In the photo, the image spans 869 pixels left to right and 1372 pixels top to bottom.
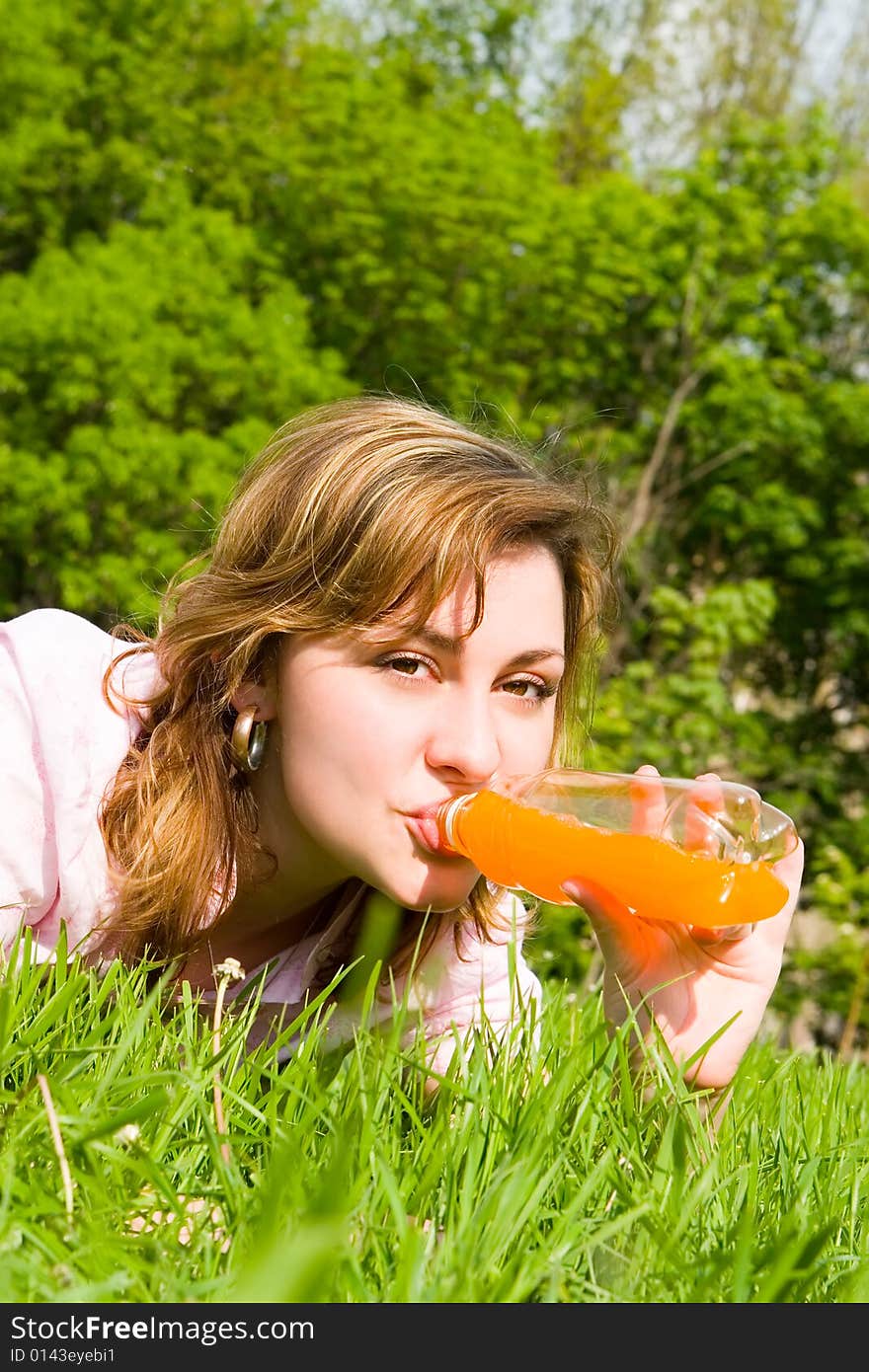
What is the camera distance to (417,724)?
221 cm

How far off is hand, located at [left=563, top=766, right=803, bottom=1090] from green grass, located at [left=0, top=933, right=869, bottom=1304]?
342 mm

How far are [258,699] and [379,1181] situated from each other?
1314mm

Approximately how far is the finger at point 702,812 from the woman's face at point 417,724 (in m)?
0.30

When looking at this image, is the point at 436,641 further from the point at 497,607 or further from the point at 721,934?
the point at 721,934

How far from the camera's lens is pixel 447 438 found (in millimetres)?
2621

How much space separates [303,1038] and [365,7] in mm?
18676

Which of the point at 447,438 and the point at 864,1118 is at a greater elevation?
the point at 447,438

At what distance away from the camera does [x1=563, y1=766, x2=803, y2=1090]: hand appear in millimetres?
2174

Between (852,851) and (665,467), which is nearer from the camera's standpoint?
(852,851)

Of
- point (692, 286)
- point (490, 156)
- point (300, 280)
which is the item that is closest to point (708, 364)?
point (692, 286)

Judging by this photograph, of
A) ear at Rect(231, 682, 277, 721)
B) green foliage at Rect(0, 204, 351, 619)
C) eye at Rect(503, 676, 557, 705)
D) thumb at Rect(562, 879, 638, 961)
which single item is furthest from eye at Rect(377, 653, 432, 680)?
green foliage at Rect(0, 204, 351, 619)

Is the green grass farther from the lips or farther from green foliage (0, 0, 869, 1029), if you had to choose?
green foliage (0, 0, 869, 1029)

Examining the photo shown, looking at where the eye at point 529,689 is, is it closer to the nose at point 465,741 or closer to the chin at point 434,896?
the nose at point 465,741
